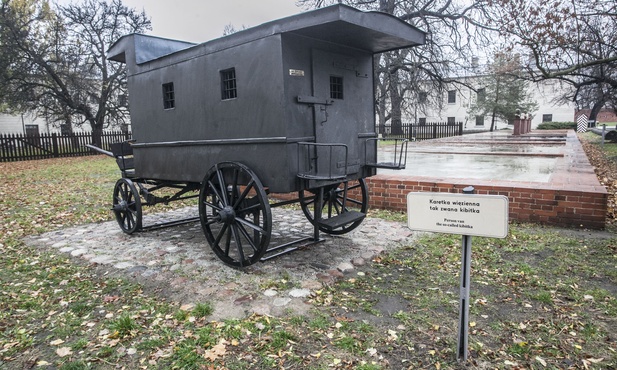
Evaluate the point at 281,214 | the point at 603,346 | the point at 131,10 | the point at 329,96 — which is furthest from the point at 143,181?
the point at 131,10

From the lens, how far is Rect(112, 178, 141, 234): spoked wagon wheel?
221 inches

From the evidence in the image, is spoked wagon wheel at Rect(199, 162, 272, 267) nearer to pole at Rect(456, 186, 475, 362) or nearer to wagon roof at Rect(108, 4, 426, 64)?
wagon roof at Rect(108, 4, 426, 64)

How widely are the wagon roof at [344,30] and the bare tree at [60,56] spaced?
2173 centimetres

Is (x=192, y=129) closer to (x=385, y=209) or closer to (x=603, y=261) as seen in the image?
(x=385, y=209)

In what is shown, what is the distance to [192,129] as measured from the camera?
4.76 meters

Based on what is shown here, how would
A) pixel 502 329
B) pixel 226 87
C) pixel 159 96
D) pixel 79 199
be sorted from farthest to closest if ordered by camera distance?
pixel 79 199
pixel 159 96
pixel 226 87
pixel 502 329

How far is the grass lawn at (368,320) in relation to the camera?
8.64 ft

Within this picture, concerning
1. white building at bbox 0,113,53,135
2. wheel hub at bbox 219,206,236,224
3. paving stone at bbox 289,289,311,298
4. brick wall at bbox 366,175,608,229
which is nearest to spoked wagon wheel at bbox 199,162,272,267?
wheel hub at bbox 219,206,236,224

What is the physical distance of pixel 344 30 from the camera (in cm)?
385

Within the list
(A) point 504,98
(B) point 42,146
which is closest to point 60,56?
(B) point 42,146

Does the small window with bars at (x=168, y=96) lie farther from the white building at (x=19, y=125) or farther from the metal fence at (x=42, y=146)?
the white building at (x=19, y=125)

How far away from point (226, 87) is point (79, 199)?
628cm

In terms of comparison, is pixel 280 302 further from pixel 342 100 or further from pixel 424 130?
pixel 424 130

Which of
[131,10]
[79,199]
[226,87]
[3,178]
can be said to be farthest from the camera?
[131,10]
